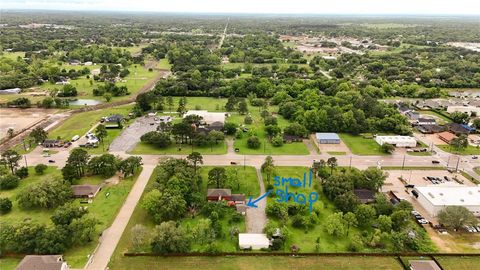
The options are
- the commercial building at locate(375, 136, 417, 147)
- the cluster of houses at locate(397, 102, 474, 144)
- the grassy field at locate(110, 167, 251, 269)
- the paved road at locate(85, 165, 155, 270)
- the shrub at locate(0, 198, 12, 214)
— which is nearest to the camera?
the paved road at locate(85, 165, 155, 270)

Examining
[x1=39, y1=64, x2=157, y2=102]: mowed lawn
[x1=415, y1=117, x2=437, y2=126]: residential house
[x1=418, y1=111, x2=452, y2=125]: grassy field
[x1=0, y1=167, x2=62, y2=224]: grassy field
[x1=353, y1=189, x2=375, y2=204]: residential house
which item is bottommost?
[x1=0, y1=167, x2=62, y2=224]: grassy field

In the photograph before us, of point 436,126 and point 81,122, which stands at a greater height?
point 436,126

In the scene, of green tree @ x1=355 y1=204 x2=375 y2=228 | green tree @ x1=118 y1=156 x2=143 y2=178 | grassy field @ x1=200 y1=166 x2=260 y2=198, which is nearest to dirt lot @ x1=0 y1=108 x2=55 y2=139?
green tree @ x1=118 y1=156 x2=143 y2=178

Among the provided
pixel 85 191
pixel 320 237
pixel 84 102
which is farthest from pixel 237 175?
pixel 84 102

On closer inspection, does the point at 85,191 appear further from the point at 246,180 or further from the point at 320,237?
the point at 320,237

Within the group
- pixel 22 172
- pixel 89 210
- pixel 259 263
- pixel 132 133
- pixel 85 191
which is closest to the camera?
pixel 259 263

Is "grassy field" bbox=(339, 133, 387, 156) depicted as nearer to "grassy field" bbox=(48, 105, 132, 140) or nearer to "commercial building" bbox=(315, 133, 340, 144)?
"commercial building" bbox=(315, 133, 340, 144)
